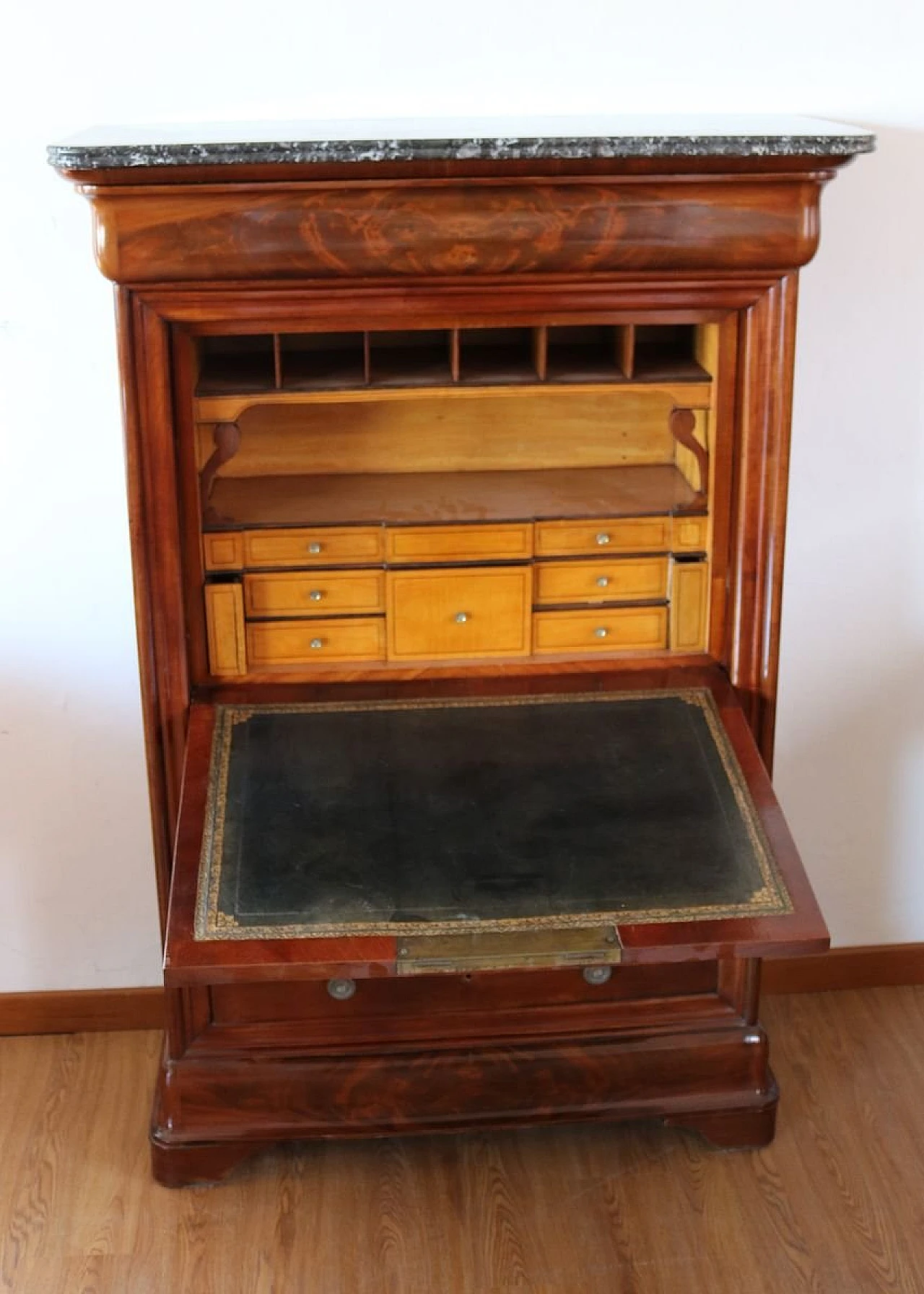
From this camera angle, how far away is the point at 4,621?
8.80ft

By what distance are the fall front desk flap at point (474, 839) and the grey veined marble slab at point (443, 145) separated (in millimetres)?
804

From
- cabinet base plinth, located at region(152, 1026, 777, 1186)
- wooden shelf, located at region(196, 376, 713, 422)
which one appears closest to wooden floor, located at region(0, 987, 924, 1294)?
cabinet base plinth, located at region(152, 1026, 777, 1186)

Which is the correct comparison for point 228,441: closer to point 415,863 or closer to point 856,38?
point 415,863

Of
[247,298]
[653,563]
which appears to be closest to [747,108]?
[653,563]

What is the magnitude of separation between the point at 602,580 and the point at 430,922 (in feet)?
2.19

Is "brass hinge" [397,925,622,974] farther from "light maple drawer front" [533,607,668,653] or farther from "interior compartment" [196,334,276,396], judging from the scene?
"interior compartment" [196,334,276,396]

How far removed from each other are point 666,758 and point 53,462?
109cm

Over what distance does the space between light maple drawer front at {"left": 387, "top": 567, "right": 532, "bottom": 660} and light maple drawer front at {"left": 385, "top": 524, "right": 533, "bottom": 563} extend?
0.02m

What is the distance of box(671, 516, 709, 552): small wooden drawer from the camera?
2.43 m

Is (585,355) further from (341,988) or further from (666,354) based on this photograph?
(341,988)

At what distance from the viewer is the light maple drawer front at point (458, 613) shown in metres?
2.44

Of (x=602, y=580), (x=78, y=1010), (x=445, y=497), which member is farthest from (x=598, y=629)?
(x=78, y=1010)

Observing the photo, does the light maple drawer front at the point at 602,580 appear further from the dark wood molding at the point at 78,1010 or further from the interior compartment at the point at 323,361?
the dark wood molding at the point at 78,1010

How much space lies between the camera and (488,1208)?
2535 mm
